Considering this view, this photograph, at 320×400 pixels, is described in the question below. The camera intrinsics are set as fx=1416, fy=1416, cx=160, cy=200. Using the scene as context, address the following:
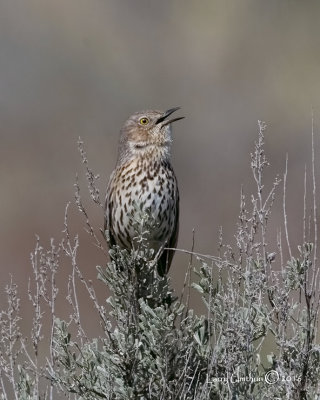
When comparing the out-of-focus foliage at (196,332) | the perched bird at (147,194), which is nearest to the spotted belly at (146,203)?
the perched bird at (147,194)

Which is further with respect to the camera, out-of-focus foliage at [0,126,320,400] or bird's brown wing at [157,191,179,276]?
bird's brown wing at [157,191,179,276]

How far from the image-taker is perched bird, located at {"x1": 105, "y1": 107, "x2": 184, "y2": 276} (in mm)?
8242

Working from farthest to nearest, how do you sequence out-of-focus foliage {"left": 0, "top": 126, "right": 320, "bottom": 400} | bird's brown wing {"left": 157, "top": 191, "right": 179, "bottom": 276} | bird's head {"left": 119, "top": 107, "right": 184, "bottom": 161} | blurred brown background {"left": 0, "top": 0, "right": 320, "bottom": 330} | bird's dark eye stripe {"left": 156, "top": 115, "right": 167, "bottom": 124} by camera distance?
blurred brown background {"left": 0, "top": 0, "right": 320, "bottom": 330}
bird's dark eye stripe {"left": 156, "top": 115, "right": 167, "bottom": 124}
bird's head {"left": 119, "top": 107, "right": 184, "bottom": 161}
bird's brown wing {"left": 157, "top": 191, "right": 179, "bottom": 276}
out-of-focus foliage {"left": 0, "top": 126, "right": 320, "bottom": 400}

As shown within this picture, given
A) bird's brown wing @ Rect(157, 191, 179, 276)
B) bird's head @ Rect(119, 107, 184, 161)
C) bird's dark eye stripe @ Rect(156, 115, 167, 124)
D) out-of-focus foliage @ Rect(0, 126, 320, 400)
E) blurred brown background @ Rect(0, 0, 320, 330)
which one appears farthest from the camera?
blurred brown background @ Rect(0, 0, 320, 330)

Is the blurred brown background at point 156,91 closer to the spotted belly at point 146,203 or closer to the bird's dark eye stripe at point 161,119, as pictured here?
the bird's dark eye stripe at point 161,119

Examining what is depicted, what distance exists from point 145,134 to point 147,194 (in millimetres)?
619

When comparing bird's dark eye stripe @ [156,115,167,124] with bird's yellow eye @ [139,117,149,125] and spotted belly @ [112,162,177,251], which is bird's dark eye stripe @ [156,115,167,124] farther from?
spotted belly @ [112,162,177,251]

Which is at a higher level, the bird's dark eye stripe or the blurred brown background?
the blurred brown background

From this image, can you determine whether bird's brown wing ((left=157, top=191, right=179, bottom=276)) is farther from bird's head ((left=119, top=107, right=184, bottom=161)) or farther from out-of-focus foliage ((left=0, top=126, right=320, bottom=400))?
out-of-focus foliage ((left=0, top=126, right=320, bottom=400))

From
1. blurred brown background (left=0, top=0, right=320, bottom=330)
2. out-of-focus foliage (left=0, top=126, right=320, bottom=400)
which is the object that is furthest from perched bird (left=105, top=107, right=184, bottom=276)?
blurred brown background (left=0, top=0, right=320, bottom=330)

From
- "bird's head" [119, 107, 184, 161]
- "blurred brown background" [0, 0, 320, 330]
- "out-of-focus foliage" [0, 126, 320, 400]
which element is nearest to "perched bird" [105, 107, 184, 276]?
"bird's head" [119, 107, 184, 161]

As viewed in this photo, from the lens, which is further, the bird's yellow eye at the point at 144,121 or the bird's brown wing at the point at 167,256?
the bird's yellow eye at the point at 144,121

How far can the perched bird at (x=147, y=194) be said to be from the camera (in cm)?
824

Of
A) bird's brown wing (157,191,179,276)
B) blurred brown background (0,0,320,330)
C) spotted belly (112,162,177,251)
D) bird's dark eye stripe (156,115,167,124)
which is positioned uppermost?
blurred brown background (0,0,320,330)
